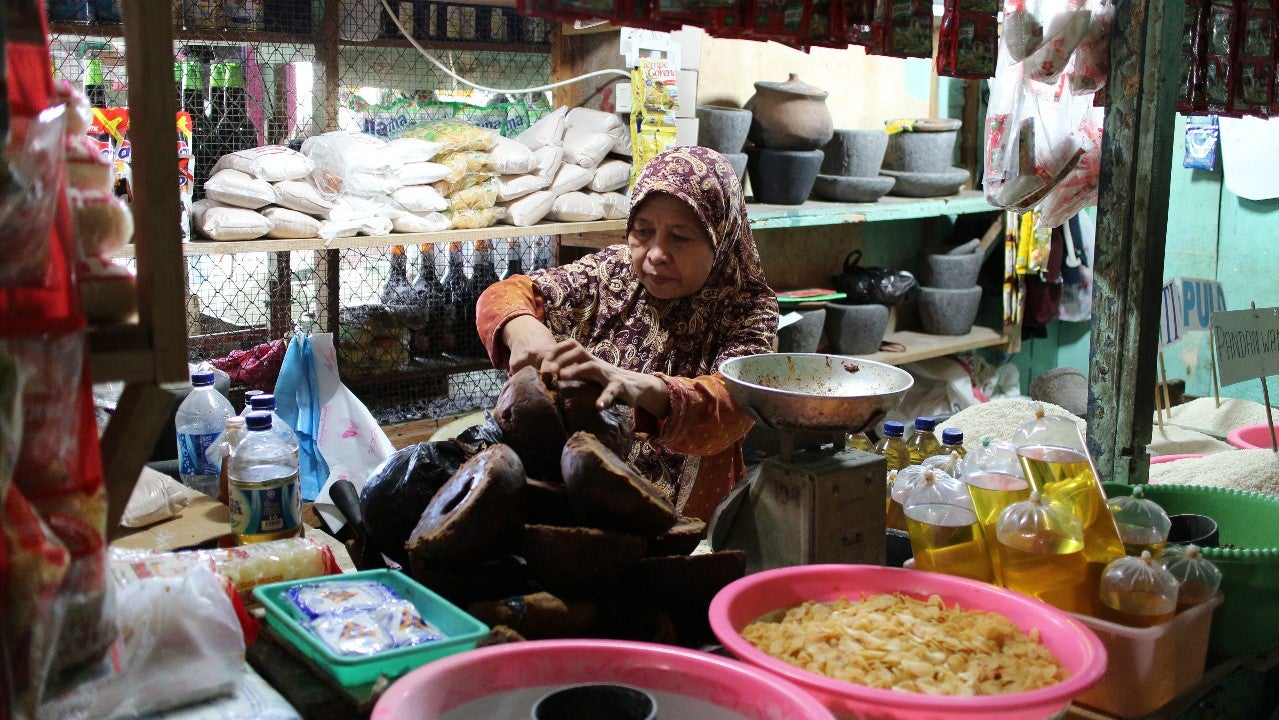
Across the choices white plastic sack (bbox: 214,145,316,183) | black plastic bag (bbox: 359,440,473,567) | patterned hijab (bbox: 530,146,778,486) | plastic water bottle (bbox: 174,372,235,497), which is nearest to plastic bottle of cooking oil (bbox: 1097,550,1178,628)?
black plastic bag (bbox: 359,440,473,567)

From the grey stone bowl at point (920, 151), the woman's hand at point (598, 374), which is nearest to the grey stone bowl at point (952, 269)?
the grey stone bowl at point (920, 151)

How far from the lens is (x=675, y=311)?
2586 mm

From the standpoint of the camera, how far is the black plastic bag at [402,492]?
1.51 metres

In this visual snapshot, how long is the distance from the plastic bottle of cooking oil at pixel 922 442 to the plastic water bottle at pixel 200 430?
1510 millimetres

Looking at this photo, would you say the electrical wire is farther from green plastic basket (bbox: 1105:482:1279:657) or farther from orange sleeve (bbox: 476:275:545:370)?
green plastic basket (bbox: 1105:482:1279:657)

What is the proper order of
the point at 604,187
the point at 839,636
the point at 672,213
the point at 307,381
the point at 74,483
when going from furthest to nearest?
the point at 604,187
the point at 307,381
the point at 672,213
the point at 839,636
the point at 74,483

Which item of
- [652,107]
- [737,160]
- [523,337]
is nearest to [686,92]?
[652,107]

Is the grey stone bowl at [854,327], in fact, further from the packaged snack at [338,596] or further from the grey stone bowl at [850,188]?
the packaged snack at [338,596]

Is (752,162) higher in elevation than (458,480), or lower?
higher

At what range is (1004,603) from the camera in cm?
145

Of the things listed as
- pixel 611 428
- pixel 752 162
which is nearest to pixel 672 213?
pixel 611 428

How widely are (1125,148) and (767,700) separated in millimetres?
1514

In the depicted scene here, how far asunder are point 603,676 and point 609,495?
0.26 meters

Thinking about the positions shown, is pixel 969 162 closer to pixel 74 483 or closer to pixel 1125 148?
pixel 1125 148
